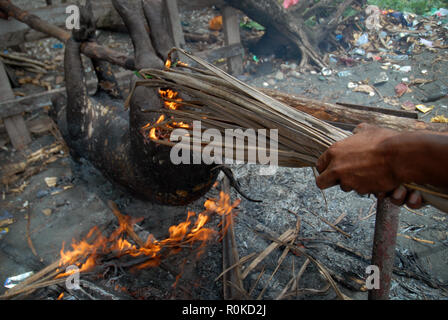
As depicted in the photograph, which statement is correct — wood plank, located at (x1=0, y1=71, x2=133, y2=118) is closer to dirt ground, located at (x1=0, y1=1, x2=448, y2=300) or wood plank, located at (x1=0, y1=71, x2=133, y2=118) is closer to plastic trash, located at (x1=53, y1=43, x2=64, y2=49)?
dirt ground, located at (x1=0, y1=1, x2=448, y2=300)

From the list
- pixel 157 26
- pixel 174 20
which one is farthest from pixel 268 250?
pixel 174 20

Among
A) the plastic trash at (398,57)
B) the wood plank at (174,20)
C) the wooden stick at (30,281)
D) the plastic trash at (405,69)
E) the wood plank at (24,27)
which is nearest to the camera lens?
the wooden stick at (30,281)

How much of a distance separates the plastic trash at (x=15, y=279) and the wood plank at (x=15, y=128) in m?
2.80

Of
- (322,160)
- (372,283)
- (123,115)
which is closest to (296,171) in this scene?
(372,283)

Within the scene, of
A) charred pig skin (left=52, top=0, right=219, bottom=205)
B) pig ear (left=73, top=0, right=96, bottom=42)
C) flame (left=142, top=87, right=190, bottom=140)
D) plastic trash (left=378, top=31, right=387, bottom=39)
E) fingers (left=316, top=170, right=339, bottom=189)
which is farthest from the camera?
plastic trash (left=378, top=31, right=387, bottom=39)

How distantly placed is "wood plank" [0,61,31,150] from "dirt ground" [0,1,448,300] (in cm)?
16

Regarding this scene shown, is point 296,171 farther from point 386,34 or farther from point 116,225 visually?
point 386,34

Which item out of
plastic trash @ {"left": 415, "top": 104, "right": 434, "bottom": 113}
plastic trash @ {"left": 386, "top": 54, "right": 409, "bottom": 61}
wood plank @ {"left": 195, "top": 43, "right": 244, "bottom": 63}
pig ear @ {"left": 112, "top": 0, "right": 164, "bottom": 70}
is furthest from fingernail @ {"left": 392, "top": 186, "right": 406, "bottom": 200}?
plastic trash @ {"left": 386, "top": 54, "right": 409, "bottom": 61}

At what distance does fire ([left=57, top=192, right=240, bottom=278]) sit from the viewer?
2.76 metres

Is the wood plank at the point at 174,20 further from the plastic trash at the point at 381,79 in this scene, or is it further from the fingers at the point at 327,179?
the fingers at the point at 327,179

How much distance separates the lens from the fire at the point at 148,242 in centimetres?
276

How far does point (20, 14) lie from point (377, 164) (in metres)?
4.92

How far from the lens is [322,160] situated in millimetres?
1345

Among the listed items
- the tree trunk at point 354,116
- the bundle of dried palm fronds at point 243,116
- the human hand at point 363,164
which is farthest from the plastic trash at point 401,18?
the human hand at point 363,164
